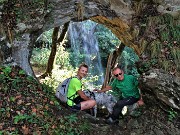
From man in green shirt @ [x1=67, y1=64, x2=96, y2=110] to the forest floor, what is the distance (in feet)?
0.70

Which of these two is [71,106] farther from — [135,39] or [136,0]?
[136,0]

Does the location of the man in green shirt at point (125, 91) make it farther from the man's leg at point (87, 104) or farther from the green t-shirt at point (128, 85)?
the man's leg at point (87, 104)

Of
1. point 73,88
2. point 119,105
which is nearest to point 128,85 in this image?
point 119,105

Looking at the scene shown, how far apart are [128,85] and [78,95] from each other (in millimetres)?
1372

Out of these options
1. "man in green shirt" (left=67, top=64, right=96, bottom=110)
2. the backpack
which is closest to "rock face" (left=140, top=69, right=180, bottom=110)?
"man in green shirt" (left=67, top=64, right=96, bottom=110)

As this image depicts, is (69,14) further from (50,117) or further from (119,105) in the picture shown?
(50,117)

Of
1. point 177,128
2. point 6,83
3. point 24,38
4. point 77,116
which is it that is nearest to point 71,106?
point 77,116

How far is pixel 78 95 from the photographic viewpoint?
698 cm

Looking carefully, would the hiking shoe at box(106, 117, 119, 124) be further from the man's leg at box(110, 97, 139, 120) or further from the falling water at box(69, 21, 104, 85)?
the falling water at box(69, 21, 104, 85)

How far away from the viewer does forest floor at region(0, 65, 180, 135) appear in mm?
5758

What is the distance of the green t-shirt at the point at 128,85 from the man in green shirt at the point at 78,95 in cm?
87

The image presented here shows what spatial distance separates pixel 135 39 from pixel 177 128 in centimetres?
320

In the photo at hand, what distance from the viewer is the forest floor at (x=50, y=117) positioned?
5.76 meters

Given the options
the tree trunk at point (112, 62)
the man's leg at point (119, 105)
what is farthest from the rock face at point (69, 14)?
the man's leg at point (119, 105)
